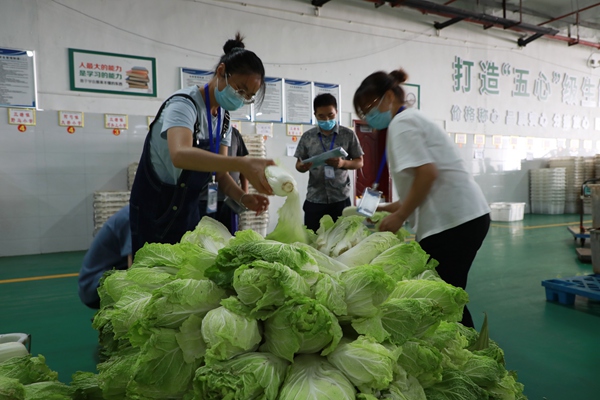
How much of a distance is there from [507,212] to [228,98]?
28.4 ft

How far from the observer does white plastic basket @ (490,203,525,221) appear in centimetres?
913

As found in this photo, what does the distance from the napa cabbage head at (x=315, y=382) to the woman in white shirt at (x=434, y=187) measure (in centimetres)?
132

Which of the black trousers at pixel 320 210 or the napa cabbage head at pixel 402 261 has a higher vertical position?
the napa cabbage head at pixel 402 261

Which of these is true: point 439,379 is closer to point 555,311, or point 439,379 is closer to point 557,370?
point 557,370

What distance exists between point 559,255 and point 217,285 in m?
5.91

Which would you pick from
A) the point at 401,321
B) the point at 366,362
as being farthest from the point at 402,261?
the point at 366,362

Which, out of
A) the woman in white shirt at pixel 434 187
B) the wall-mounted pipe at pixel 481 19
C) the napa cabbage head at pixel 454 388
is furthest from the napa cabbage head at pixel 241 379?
the wall-mounted pipe at pixel 481 19

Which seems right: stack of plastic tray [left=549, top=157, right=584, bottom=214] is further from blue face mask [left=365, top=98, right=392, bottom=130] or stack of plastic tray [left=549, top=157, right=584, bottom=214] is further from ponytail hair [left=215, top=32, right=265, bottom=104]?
ponytail hair [left=215, top=32, right=265, bottom=104]

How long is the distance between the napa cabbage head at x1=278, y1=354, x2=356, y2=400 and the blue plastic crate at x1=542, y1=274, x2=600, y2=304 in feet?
11.0

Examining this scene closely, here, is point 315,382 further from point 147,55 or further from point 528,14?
point 528,14

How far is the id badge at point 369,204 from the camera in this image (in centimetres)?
176

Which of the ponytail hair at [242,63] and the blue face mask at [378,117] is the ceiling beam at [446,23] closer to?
the blue face mask at [378,117]

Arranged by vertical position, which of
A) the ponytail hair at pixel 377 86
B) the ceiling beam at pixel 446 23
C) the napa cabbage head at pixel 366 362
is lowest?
the napa cabbage head at pixel 366 362

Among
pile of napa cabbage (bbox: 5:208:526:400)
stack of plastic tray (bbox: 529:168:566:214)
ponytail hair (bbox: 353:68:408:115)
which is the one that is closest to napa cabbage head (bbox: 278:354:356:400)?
pile of napa cabbage (bbox: 5:208:526:400)
